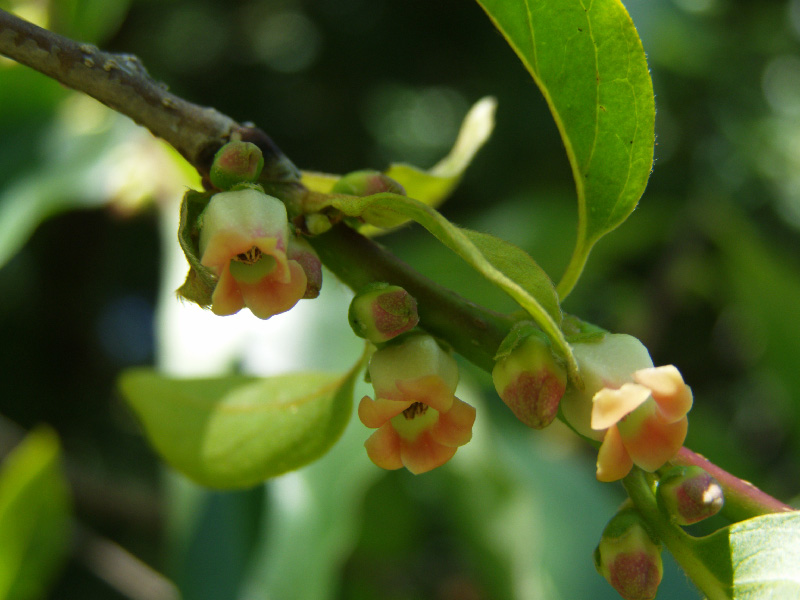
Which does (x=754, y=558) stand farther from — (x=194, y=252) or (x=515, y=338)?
(x=194, y=252)

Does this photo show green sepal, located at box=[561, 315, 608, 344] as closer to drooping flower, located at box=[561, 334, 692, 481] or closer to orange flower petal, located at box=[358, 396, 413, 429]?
drooping flower, located at box=[561, 334, 692, 481]

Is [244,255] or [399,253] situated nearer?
[244,255]

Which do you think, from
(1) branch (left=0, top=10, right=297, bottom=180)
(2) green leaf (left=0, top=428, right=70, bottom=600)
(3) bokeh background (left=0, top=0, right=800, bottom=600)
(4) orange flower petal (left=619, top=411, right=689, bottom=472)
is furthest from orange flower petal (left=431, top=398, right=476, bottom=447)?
(2) green leaf (left=0, top=428, right=70, bottom=600)

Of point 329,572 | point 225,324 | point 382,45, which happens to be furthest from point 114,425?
point 329,572

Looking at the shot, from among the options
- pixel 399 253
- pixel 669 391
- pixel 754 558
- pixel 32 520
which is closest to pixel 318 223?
pixel 669 391

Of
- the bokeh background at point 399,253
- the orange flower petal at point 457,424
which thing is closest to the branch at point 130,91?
the orange flower petal at point 457,424

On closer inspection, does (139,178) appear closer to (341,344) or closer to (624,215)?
(341,344)

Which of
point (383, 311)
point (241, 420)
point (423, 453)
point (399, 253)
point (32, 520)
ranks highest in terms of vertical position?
point (383, 311)
